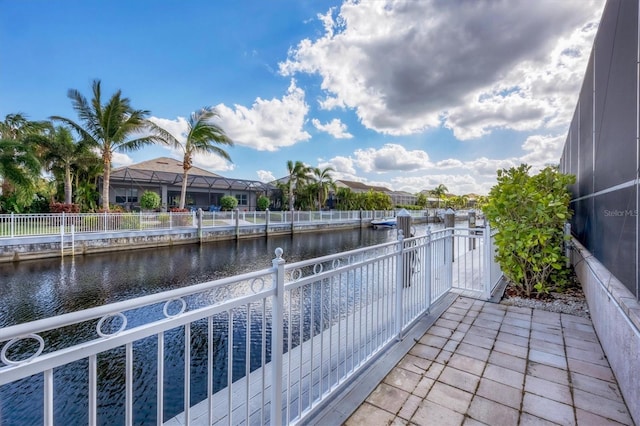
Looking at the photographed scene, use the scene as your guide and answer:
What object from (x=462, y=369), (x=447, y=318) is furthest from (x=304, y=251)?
(x=462, y=369)

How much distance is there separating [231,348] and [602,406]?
8.55 ft

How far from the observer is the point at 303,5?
7.62 metres

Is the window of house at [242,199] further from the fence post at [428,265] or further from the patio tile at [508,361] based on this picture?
the patio tile at [508,361]

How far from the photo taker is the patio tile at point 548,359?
2.55 m

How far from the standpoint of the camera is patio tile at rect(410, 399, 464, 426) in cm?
189

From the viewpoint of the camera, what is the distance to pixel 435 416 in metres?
1.94

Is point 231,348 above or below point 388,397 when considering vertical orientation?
above

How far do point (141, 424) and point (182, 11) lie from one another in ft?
31.5

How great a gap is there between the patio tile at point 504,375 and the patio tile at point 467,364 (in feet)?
0.17

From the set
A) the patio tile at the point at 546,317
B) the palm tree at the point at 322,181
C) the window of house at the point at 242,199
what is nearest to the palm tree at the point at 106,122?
the window of house at the point at 242,199

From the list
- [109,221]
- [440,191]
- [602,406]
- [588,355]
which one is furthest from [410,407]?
[440,191]

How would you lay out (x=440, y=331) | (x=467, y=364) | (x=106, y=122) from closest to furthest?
1. (x=467, y=364)
2. (x=440, y=331)
3. (x=106, y=122)

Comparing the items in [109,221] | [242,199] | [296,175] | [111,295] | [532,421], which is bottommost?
[111,295]

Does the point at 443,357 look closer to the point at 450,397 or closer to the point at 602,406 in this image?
the point at 450,397
